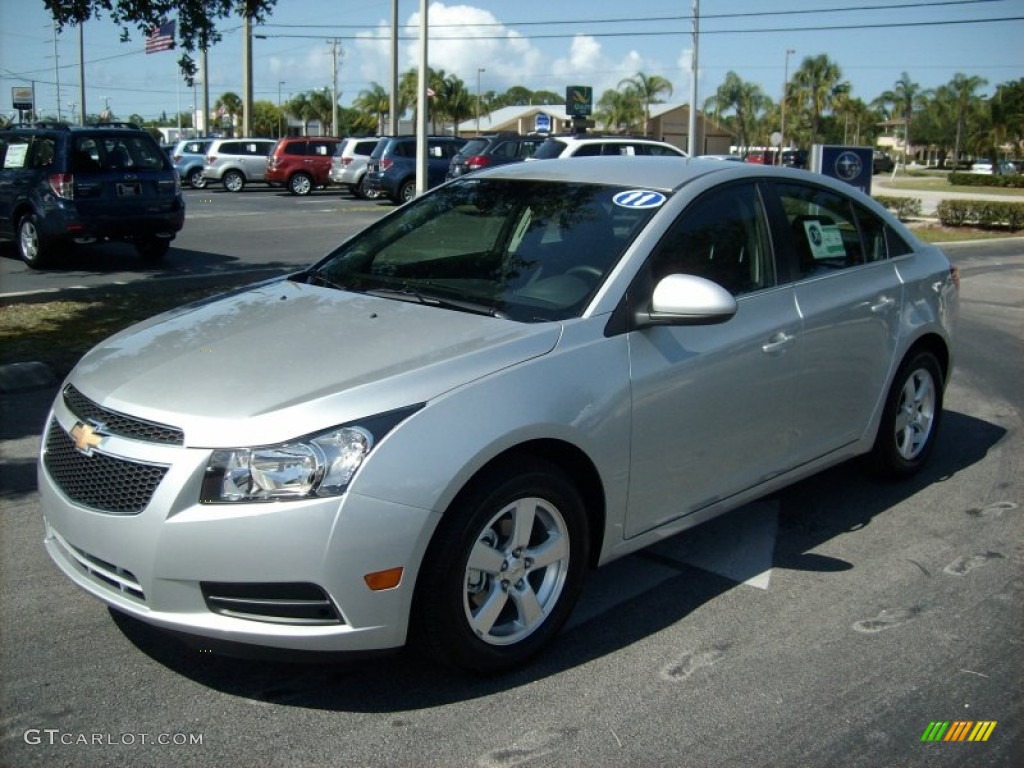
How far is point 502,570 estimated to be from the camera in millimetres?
3418

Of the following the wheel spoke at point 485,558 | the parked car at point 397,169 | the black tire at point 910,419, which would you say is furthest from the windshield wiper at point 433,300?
the parked car at point 397,169

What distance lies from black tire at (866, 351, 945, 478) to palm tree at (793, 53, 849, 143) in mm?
79181

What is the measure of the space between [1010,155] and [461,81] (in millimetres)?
59578

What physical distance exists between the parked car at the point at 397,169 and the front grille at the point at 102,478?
25075 millimetres

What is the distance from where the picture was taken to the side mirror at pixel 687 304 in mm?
3771

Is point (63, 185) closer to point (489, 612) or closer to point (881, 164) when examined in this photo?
point (489, 612)

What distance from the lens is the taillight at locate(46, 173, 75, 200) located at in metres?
13.0

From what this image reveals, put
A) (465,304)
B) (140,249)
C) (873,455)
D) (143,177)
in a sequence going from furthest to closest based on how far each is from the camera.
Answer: (140,249)
(143,177)
(873,455)
(465,304)

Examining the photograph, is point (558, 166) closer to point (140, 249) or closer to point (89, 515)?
point (89, 515)

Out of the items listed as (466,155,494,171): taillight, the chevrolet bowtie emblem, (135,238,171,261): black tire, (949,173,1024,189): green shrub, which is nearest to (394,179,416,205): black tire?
(466,155,494,171): taillight

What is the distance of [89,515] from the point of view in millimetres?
3227

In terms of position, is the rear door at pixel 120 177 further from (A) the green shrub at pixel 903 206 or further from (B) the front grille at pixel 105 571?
(A) the green shrub at pixel 903 206

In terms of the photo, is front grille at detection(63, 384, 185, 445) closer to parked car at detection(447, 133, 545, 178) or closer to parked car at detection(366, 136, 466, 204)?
parked car at detection(447, 133, 545, 178)

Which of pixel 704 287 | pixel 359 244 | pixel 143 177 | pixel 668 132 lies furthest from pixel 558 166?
pixel 668 132
